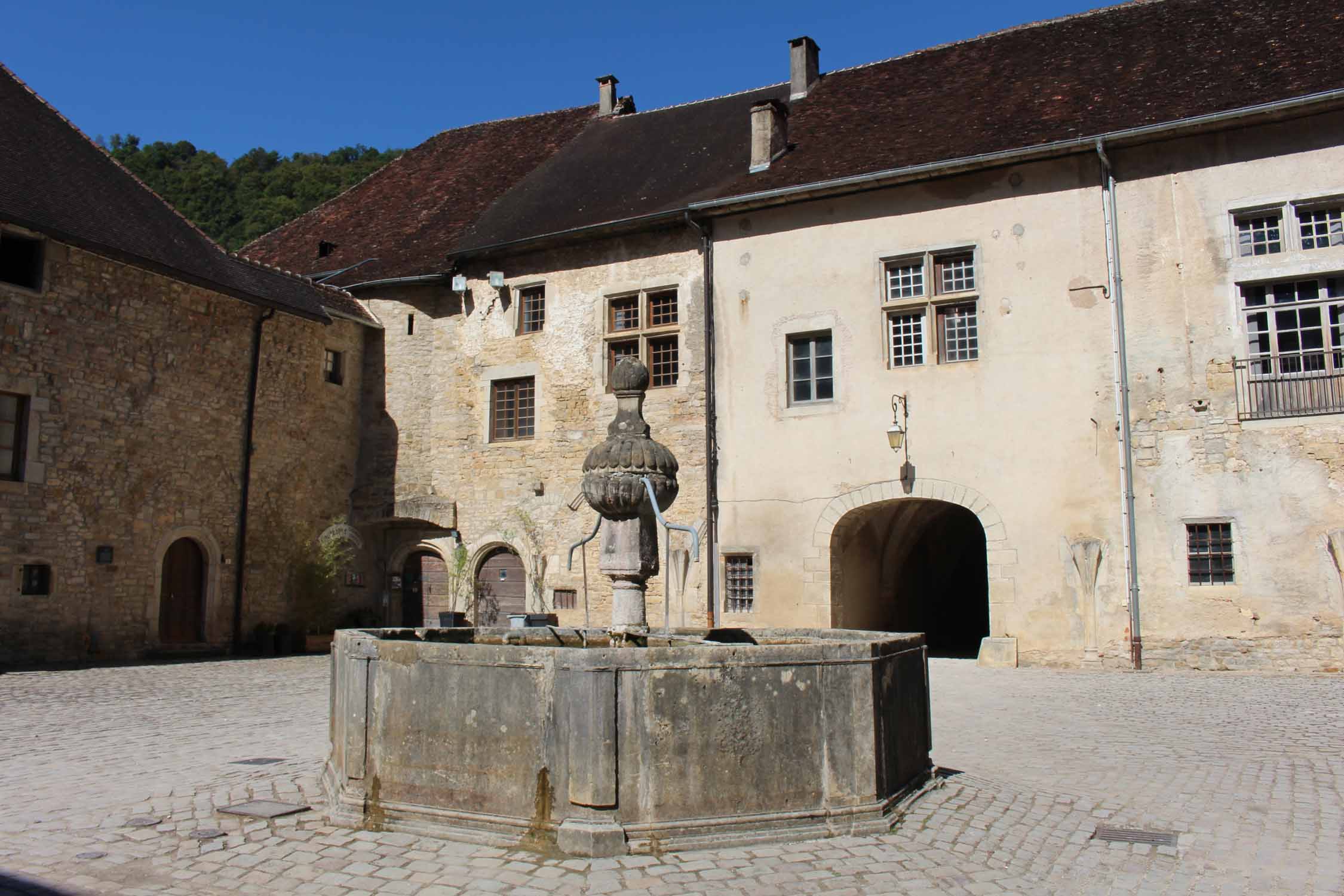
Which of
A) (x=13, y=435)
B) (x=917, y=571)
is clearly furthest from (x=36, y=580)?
(x=917, y=571)

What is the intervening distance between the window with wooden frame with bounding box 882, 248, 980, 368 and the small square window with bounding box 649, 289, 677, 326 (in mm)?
3682

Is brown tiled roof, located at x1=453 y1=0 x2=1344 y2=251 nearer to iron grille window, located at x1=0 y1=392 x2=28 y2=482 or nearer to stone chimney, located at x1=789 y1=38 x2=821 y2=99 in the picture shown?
stone chimney, located at x1=789 y1=38 x2=821 y2=99

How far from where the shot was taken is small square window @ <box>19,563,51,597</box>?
1415cm

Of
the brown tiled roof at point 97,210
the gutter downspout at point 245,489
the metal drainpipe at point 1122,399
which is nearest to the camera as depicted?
the metal drainpipe at point 1122,399

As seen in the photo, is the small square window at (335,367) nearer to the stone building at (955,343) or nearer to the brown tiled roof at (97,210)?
the stone building at (955,343)

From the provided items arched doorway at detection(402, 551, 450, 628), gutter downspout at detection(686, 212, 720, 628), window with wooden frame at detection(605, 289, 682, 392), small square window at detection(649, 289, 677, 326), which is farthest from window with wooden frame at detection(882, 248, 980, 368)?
arched doorway at detection(402, 551, 450, 628)

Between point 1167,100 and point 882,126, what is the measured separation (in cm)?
432

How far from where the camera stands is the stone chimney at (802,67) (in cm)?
1997

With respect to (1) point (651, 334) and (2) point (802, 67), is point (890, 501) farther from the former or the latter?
(2) point (802, 67)

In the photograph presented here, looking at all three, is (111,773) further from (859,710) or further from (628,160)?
(628,160)

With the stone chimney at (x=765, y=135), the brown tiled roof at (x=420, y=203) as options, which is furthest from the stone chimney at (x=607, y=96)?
the stone chimney at (x=765, y=135)

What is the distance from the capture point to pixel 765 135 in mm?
17719

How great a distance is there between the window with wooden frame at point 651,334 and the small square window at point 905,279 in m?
3.51

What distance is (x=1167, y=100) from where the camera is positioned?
47.9 ft
